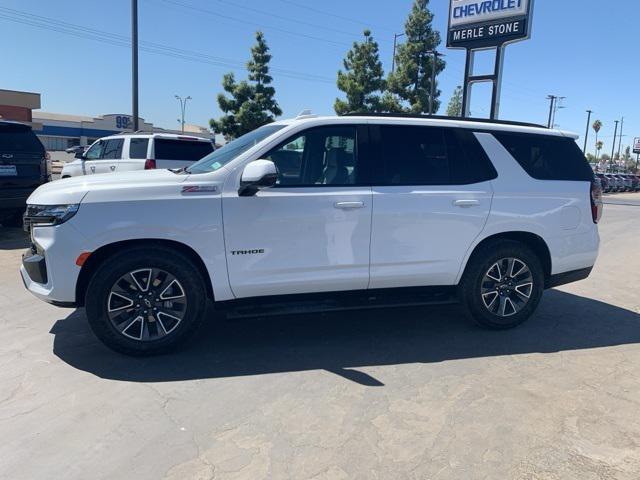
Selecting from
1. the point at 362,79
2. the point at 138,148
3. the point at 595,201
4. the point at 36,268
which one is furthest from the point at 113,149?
the point at 362,79

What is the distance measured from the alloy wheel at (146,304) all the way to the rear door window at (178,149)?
849cm

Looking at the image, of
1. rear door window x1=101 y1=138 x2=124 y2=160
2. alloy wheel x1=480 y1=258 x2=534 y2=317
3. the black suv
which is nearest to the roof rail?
alloy wheel x1=480 y1=258 x2=534 y2=317

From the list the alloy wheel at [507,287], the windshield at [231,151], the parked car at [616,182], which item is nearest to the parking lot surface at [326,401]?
the alloy wheel at [507,287]

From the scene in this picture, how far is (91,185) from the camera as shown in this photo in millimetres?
3986

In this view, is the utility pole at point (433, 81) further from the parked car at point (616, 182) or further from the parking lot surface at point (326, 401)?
the parking lot surface at point (326, 401)

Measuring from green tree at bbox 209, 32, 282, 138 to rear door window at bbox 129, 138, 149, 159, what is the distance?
785 inches

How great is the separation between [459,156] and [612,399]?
7.82 feet

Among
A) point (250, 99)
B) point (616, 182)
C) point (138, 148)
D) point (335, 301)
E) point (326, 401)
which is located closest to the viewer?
point (326, 401)

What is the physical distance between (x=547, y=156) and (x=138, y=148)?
9978 mm

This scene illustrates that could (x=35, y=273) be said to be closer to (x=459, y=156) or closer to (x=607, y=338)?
(x=459, y=156)

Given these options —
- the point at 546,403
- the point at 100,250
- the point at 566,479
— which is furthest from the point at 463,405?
the point at 100,250

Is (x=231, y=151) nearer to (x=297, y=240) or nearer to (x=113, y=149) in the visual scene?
(x=297, y=240)

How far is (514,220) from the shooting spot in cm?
491

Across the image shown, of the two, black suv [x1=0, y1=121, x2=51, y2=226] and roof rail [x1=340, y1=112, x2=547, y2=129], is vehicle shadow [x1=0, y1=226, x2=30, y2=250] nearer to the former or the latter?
black suv [x1=0, y1=121, x2=51, y2=226]
